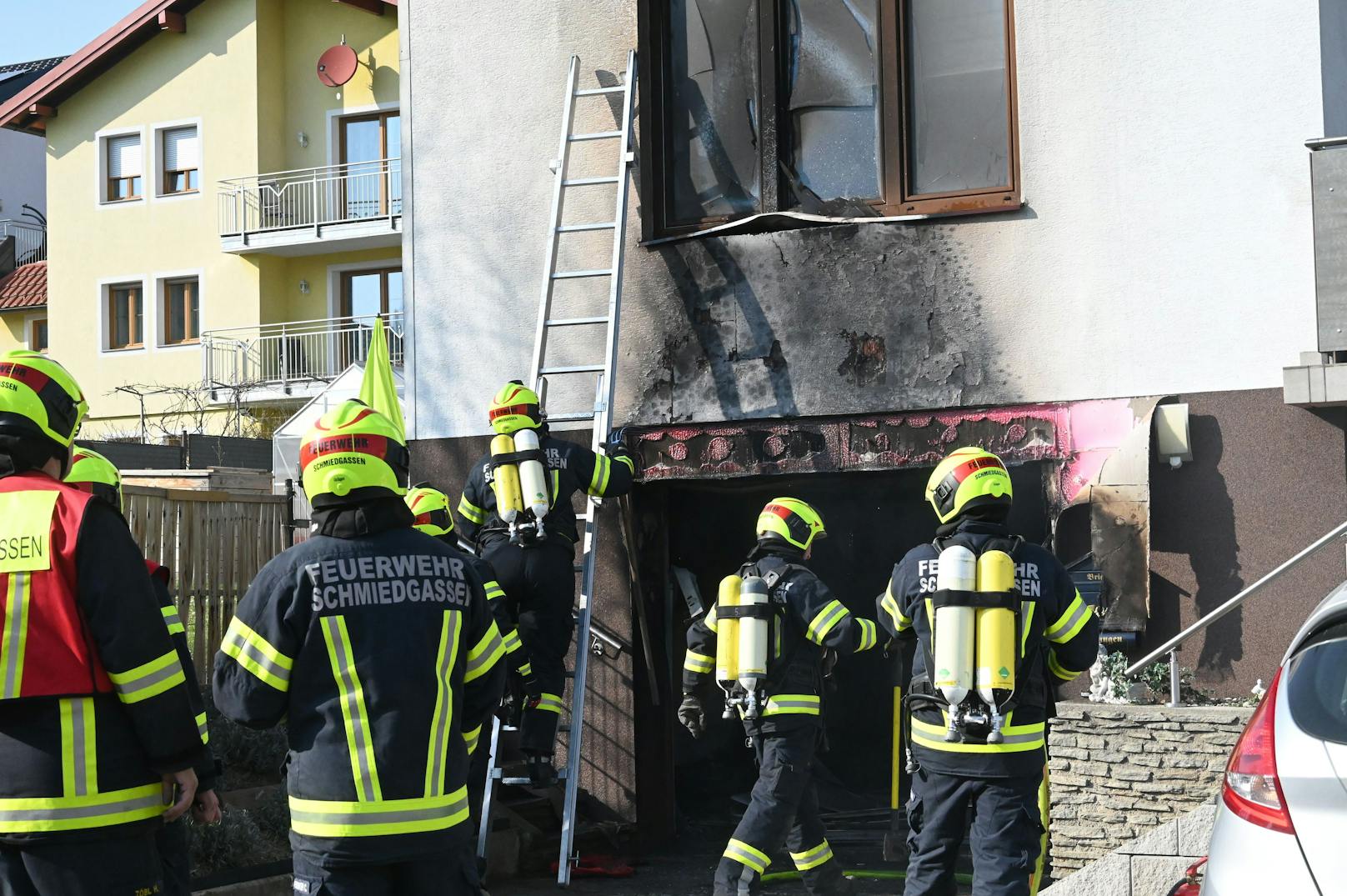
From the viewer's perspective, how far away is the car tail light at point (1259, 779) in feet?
12.2

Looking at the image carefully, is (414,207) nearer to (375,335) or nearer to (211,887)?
(375,335)

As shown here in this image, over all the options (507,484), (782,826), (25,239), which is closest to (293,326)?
(25,239)

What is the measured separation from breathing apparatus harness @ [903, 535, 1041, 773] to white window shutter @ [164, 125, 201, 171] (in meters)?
29.0

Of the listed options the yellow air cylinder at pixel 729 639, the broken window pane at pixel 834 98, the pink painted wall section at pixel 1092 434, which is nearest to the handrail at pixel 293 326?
the broken window pane at pixel 834 98

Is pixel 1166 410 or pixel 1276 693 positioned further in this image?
pixel 1166 410

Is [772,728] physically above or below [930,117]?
below

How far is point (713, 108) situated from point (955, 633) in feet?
17.2

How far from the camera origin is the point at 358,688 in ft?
14.6

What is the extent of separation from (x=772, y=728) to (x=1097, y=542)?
211 cm

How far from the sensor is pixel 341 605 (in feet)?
14.6

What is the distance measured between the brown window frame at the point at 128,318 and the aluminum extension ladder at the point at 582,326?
25.5 metres

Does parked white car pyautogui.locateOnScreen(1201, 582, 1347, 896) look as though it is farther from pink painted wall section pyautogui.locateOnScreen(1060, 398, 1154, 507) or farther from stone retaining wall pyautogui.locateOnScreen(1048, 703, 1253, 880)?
pink painted wall section pyautogui.locateOnScreen(1060, 398, 1154, 507)

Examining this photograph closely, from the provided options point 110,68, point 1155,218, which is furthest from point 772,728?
point 110,68

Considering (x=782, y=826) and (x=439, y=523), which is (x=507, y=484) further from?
(x=782, y=826)
